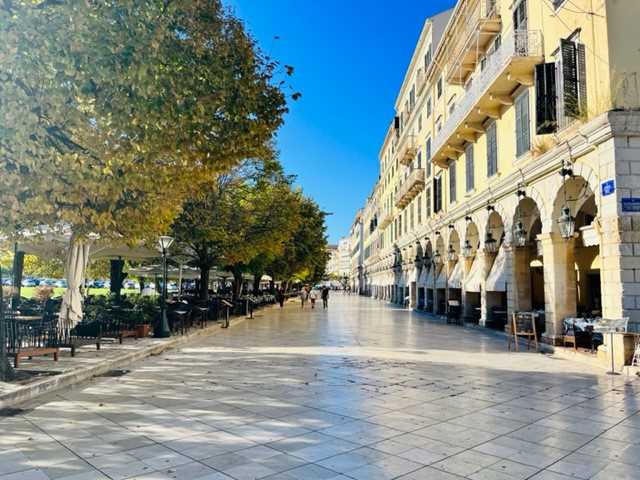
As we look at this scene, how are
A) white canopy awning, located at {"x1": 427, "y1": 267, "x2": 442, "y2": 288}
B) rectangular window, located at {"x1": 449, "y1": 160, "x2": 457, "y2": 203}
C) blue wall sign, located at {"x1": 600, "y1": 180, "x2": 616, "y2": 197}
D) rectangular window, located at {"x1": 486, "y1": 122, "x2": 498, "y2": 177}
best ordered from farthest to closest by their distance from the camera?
white canopy awning, located at {"x1": 427, "y1": 267, "x2": 442, "y2": 288}
rectangular window, located at {"x1": 449, "y1": 160, "x2": 457, "y2": 203}
rectangular window, located at {"x1": 486, "y1": 122, "x2": 498, "y2": 177}
blue wall sign, located at {"x1": 600, "y1": 180, "x2": 616, "y2": 197}

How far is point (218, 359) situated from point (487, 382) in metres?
5.91

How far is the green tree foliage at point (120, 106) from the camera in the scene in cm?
599

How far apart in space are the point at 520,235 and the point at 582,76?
5.21 m

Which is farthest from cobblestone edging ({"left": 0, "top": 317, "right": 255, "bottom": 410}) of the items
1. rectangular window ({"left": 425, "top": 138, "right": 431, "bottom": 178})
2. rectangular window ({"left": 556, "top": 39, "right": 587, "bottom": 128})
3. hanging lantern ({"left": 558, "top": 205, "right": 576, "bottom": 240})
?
rectangular window ({"left": 425, "top": 138, "right": 431, "bottom": 178})

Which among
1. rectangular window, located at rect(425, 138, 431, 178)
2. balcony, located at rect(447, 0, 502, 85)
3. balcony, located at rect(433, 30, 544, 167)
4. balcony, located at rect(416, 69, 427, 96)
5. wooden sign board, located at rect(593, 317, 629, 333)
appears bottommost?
wooden sign board, located at rect(593, 317, 629, 333)

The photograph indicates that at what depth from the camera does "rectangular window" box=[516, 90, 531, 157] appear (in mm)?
15008

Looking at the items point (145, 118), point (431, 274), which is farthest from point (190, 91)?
point (431, 274)

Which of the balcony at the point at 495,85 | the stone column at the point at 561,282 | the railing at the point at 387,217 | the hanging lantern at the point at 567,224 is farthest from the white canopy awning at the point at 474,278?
the railing at the point at 387,217

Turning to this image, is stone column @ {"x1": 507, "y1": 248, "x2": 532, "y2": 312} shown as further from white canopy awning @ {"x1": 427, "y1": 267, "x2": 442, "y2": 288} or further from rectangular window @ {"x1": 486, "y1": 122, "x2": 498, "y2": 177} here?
white canopy awning @ {"x1": 427, "y1": 267, "x2": 442, "y2": 288}

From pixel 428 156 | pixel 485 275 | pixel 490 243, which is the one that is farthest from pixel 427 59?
pixel 485 275

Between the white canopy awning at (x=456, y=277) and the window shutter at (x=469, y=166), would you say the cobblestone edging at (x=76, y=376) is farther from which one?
the window shutter at (x=469, y=166)

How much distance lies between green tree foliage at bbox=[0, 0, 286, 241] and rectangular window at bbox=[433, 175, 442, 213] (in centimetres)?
1767

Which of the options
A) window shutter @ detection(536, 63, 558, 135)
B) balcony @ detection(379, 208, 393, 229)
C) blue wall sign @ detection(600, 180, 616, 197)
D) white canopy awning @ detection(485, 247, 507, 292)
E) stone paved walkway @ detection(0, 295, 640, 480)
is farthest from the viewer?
balcony @ detection(379, 208, 393, 229)

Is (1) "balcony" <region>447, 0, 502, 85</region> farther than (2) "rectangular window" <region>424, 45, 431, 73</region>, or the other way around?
(2) "rectangular window" <region>424, 45, 431, 73</region>
